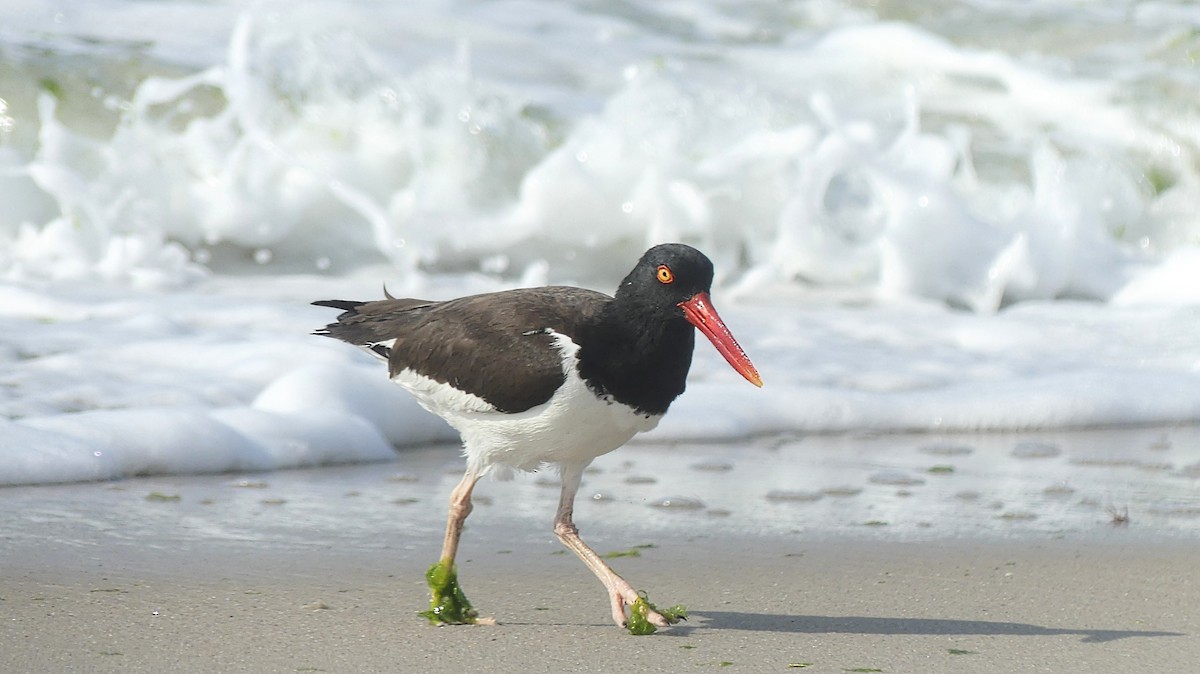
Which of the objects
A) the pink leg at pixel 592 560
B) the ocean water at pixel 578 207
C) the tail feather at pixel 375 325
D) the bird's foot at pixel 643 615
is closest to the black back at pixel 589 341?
the tail feather at pixel 375 325

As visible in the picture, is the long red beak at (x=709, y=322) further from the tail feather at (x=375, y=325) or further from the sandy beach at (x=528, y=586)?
the tail feather at (x=375, y=325)

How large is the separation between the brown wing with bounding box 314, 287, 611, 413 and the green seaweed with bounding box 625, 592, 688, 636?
1.95 feet

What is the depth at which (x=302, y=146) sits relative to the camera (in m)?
10.3

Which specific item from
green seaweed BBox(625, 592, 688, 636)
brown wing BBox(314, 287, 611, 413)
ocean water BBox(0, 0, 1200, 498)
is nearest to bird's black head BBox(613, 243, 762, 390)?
brown wing BBox(314, 287, 611, 413)

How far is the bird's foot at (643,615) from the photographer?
372 centimetres

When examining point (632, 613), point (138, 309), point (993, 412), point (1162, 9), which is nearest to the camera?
point (632, 613)

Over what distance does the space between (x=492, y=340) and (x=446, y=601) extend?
28.5 inches

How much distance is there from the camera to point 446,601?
3.73 meters

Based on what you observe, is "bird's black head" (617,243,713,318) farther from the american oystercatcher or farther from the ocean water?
the ocean water

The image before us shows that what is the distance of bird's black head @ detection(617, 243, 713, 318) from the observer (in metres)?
3.81

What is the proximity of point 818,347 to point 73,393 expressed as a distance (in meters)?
3.98

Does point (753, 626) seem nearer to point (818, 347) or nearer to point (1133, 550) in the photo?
point (1133, 550)

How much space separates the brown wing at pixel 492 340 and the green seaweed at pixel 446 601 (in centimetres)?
47

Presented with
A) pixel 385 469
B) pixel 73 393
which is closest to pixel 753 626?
pixel 385 469
